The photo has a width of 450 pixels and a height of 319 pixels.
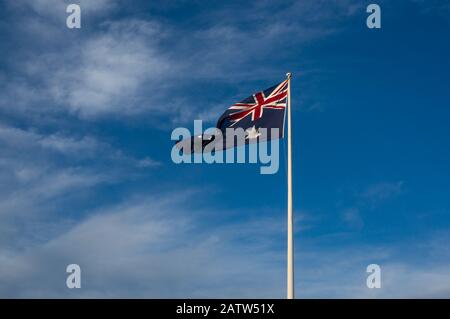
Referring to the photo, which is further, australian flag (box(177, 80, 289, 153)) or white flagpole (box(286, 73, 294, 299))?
australian flag (box(177, 80, 289, 153))

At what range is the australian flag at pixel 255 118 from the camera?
27.8 metres

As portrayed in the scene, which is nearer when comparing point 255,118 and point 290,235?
point 290,235

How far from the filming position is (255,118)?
2817 cm

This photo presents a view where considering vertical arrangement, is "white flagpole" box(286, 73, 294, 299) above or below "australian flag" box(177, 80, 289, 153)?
below

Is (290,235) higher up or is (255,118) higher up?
(255,118)

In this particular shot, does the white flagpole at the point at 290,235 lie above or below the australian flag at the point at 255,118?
below

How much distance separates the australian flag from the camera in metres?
27.8

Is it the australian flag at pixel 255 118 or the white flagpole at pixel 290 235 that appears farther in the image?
the australian flag at pixel 255 118
